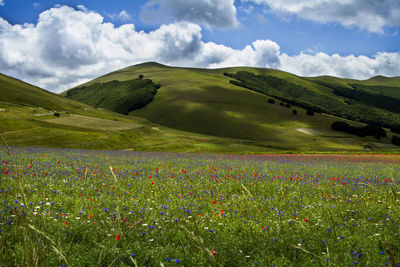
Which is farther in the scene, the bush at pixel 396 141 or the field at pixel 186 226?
the bush at pixel 396 141

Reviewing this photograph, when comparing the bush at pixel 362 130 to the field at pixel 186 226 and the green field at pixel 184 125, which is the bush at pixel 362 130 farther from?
the field at pixel 186 226

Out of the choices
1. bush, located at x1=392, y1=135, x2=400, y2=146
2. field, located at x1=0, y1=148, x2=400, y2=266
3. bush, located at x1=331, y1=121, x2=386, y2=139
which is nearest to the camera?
field, located at x1=0, y1=148, x2=400, y2=266

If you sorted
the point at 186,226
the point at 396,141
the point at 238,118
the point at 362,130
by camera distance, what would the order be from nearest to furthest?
the point at 186,226
the point at 396,141
the point at 362,130
the point at 238,118

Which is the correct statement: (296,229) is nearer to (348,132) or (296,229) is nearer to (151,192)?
(151,192)

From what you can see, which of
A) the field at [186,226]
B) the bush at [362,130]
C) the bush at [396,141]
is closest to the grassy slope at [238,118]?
the bush at [396,141]

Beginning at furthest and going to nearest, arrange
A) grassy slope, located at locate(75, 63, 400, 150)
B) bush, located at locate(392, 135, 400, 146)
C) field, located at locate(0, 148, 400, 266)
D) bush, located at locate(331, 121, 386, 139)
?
bush, located at locate(331, 121, 386, 139) < bush, located at locate(392, 135, 400, 146) < grassy slope, located at locate(75, 63, 400, 150) < field, located at locate(0, 148, 400, 266)

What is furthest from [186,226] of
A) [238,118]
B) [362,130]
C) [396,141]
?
[396,141]

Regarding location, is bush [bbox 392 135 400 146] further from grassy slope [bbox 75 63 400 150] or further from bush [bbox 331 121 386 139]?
bush [bbox 331 121 386 139]

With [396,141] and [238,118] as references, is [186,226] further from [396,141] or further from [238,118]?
[396,141]

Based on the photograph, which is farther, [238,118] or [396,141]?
[238,118]

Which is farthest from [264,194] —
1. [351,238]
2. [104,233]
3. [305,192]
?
[104,233]

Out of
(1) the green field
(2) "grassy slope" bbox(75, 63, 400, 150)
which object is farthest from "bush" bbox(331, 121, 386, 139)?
(2) "grassy slope" bbox(75, 63, 400, 150)

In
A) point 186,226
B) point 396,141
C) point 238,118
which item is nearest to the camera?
point 186,226

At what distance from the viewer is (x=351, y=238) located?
610cm
